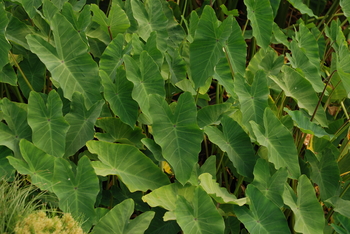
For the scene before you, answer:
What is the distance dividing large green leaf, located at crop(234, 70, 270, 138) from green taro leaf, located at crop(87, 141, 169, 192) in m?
0.40

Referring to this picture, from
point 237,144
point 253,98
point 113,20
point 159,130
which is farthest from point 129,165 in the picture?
point 113,20

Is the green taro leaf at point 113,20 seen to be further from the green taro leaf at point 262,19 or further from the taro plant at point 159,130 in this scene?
the green taro leaf at point 262,19

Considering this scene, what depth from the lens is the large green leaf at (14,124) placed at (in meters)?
1.69

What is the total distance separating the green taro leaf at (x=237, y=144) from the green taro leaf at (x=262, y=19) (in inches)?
16.7

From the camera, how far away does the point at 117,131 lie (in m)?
1.80

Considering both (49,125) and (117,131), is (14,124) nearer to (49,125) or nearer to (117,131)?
(49,125)

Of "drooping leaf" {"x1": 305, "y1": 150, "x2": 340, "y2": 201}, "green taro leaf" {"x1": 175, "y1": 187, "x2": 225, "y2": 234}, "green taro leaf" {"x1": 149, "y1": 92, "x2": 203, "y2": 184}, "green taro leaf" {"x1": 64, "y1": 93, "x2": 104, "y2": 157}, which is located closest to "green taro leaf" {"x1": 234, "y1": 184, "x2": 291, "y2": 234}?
"green taro leaf" {"x1": 175, "y1": 187, "x2": 225, "y2": 234}

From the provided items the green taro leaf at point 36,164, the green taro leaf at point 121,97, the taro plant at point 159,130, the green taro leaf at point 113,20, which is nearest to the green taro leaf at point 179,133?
the taro plant at point 159,130

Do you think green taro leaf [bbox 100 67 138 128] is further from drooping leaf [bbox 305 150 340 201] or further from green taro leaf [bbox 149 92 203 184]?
drooping leaf [bbox 305 150 340 201]

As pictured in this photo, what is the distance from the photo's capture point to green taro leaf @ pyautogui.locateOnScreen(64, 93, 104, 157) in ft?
5.59

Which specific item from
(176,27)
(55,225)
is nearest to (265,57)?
(176,27)

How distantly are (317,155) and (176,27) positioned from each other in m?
0.88

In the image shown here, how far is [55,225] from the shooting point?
1.32m

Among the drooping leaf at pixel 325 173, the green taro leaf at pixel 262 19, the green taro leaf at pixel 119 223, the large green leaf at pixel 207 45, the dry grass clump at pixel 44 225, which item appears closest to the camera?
the dry grass clump at pixel 44 225
